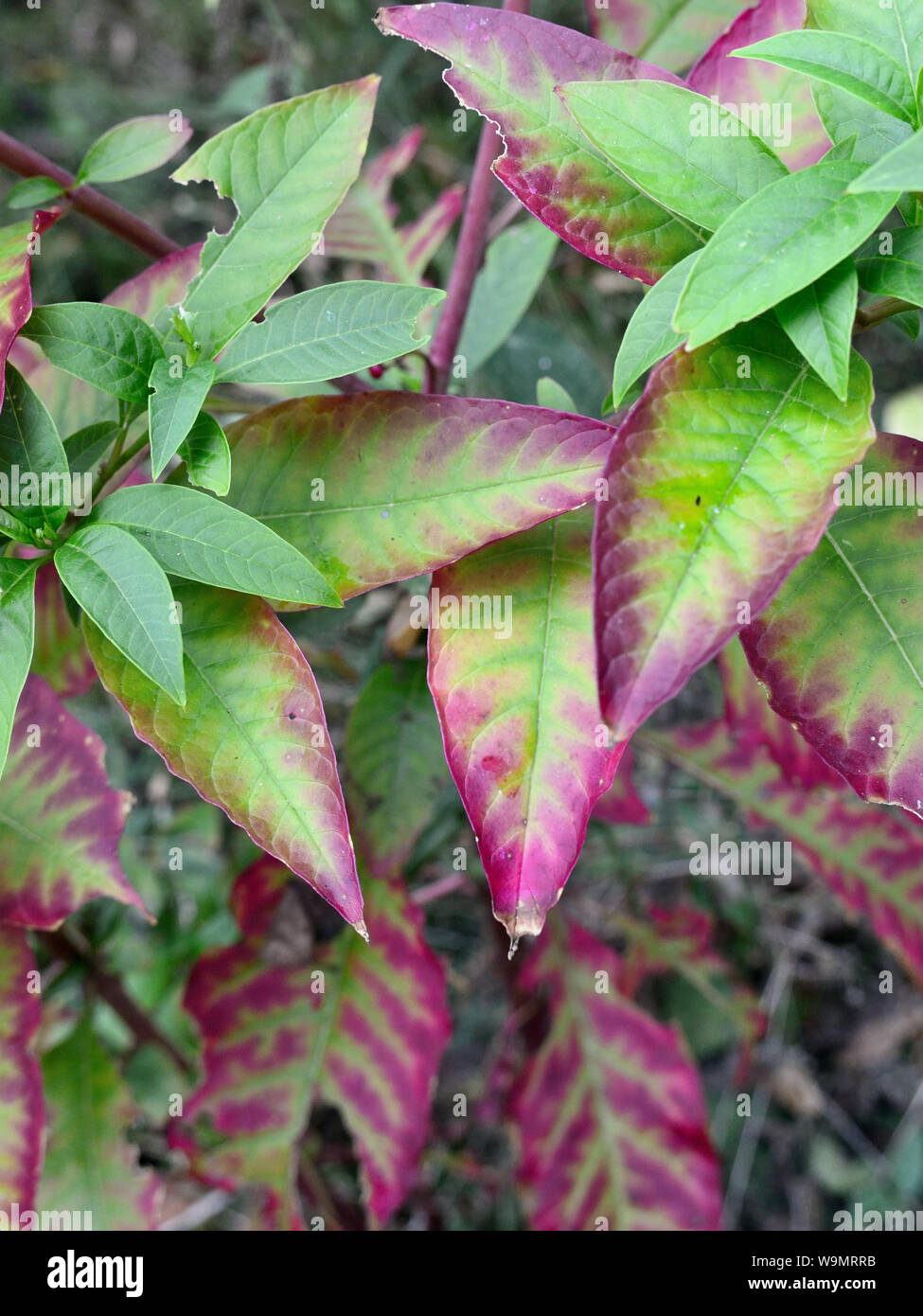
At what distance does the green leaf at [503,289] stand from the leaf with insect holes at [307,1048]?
1.72 ft

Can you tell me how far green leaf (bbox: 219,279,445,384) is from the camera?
578 mm

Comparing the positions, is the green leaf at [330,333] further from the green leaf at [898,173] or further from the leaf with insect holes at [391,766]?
the leaf with insect holes at [391,766]

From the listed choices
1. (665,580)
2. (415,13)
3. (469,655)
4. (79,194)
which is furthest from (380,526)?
(79,194)

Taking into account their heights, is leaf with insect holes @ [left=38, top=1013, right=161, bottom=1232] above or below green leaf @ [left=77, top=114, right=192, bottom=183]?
below

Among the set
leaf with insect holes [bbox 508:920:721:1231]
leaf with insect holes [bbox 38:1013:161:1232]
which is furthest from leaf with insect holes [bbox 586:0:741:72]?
leaf with insect holes [bbox 38:1013:161:1232]

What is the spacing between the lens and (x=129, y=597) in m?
0.55

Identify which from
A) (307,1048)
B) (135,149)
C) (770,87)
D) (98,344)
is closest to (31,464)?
(98,344)

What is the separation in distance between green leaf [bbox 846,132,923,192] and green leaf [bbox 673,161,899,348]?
33mm

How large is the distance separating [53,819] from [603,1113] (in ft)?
2.24

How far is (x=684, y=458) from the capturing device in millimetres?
524

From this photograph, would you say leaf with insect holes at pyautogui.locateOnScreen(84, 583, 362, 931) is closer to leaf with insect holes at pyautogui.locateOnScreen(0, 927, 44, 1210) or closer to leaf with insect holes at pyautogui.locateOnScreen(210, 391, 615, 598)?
leaf with insect holes at pyautogui.locateOnScreen(210, 391, 615, 598)

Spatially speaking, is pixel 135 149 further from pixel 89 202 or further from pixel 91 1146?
pixel 91 1146
